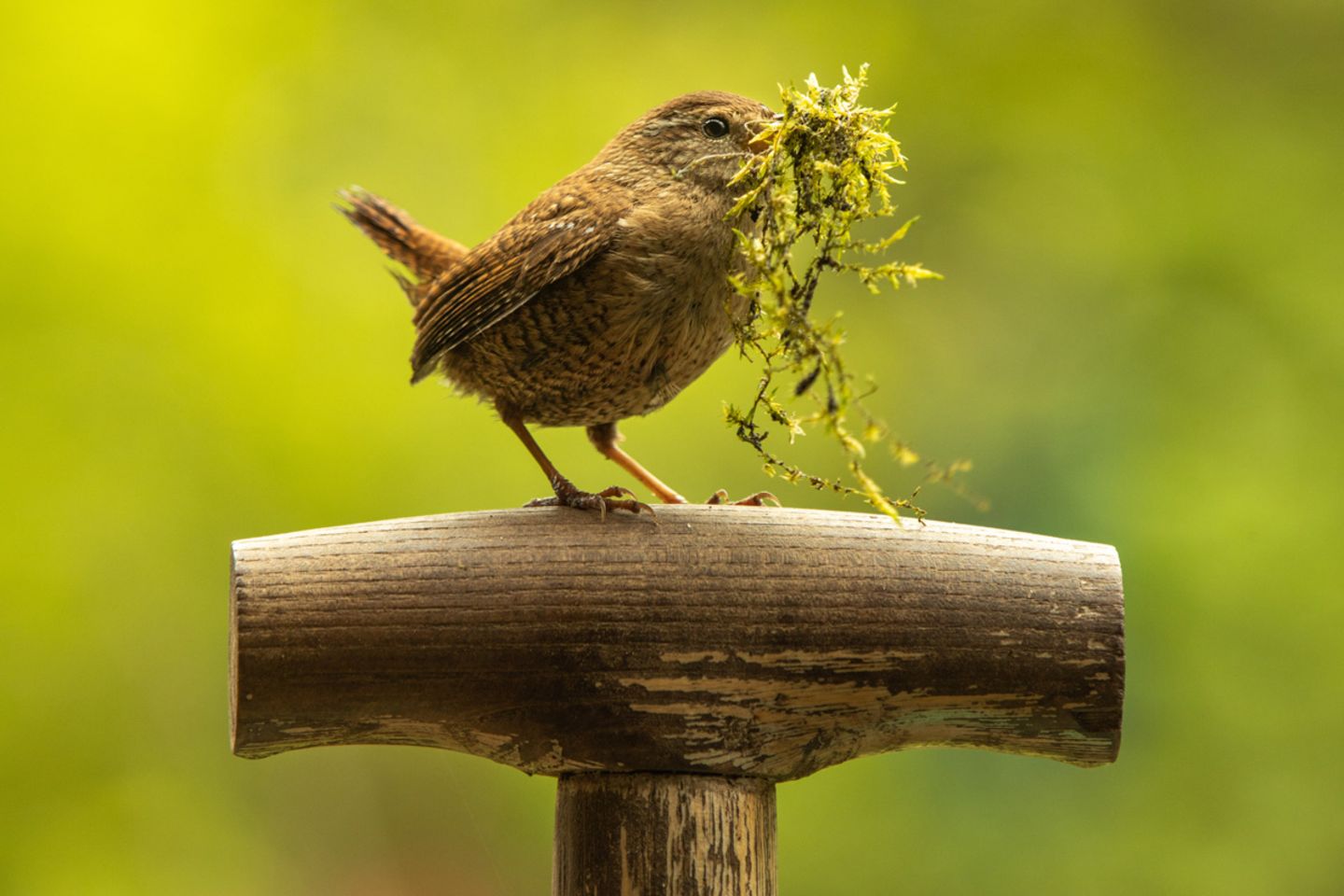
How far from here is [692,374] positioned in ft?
6.86

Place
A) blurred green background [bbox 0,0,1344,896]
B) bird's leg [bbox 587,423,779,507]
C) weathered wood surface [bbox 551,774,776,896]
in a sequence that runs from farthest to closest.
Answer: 1. blurred green background [bbox 0,0,1344,896]
2. bird's leg [bbox 587,423,779,507]
3. weathered wood surface [bbox 551,774,776,896]

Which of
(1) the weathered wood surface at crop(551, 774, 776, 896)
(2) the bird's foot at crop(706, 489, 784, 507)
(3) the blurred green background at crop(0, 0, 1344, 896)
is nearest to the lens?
(1) the weathered wood surface at crop(551, 774, 776, 896)

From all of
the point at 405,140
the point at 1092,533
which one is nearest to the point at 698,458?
the point at 1092,533

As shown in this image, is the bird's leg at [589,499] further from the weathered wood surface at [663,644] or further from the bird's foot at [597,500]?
the weathered wood surface at [663,644]

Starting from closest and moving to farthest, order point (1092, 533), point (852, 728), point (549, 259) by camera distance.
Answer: point (852, 728) < point (549, 259) < point (1092, 533)

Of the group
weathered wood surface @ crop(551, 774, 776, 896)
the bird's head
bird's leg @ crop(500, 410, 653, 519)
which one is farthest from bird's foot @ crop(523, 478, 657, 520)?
the bird's head

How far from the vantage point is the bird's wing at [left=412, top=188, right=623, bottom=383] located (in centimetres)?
205

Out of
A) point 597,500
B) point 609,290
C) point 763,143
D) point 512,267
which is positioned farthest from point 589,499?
point 763,143

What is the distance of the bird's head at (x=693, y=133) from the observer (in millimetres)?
2142

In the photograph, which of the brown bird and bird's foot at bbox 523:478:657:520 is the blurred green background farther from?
bird's foot at bbox 523:478:657:520

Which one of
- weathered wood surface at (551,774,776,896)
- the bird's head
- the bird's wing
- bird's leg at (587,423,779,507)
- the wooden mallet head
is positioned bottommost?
weathered wood surface at (551,774,776,896)

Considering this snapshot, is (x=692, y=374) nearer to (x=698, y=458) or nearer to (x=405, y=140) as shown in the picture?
(x=698, y=458)

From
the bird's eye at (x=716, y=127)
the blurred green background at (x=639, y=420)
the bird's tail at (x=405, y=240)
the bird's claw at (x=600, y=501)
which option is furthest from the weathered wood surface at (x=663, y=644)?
the blurred green background at (x=639, y=420)

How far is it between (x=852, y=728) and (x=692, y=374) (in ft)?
2.03
